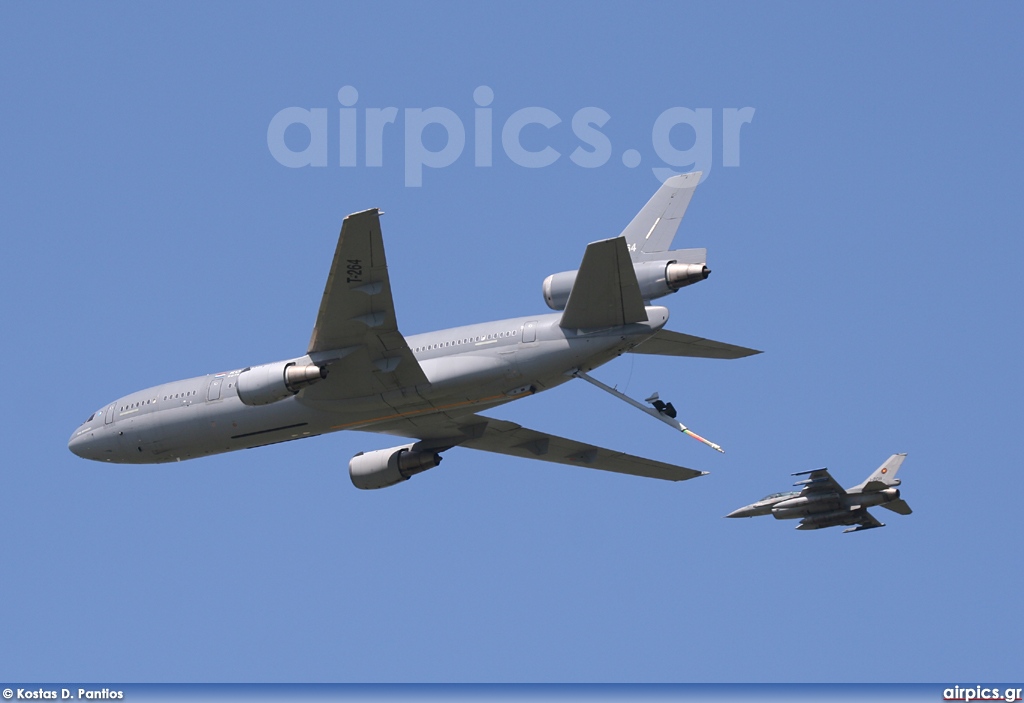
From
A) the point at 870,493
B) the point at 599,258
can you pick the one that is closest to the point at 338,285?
the point at 599,258

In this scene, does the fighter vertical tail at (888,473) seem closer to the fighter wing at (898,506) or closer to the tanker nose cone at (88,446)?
the fighter wing at (898,506)

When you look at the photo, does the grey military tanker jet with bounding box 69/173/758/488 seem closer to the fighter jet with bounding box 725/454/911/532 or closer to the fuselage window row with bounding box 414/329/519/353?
the fuselage window row with bounding box 414/329/519/353

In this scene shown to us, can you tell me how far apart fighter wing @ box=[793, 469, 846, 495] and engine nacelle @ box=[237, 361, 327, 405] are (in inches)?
718

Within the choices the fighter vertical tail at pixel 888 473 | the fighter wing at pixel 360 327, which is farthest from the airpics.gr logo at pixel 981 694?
the fighter wing at pixel 360 327

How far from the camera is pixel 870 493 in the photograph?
153ft

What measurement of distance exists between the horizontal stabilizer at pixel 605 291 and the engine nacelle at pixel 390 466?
354 inches

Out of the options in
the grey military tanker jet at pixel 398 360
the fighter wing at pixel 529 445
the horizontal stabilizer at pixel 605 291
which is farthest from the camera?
the fighter wing at pixel 529 445

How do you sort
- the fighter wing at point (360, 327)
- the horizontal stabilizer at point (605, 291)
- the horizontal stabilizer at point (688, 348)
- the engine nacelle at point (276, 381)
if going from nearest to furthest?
the horizontal stabilizer at point (605, 291)
the fighter wing at point (360, 327)
the horizontal stabilizer at point (688, 348)
the engine nacelle at point (276, 381)

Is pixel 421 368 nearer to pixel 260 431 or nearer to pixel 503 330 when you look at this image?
pixel 503 330

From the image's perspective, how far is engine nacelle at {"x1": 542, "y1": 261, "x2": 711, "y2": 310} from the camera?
33.5 metres

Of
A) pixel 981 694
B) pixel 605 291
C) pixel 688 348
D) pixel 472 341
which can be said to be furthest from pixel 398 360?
pixel 981 694

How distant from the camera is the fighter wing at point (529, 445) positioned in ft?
135

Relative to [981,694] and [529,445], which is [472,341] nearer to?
[529,445]

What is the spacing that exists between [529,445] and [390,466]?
4432mm
